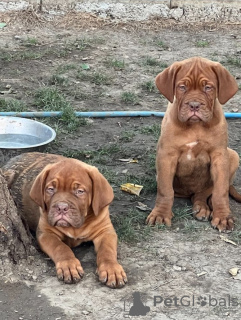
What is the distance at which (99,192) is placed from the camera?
513 cm

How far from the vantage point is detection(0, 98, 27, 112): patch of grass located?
8.54 m

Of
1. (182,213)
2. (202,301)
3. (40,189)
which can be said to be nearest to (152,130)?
(182,213)

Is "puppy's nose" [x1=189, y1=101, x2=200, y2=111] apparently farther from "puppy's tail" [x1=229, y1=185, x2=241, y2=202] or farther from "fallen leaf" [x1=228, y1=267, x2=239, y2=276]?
"fallen leaf" [x1=228, y1=267, x2=239, y2=276]

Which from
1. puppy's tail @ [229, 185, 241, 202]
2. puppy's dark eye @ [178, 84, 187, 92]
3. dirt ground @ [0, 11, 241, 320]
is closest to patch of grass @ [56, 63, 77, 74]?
dirt ground @ [0, 11, 241, 320]

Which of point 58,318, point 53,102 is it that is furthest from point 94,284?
point 53,102

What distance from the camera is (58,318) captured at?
447 cm

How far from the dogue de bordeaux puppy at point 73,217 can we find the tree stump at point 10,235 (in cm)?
15

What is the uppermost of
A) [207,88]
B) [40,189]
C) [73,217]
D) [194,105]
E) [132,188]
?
[207,88]

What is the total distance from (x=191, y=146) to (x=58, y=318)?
6.88 ft

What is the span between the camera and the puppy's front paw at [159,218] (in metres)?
5.90

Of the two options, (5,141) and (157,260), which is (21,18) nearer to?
(5,141)

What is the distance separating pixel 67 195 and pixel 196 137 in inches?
56.0

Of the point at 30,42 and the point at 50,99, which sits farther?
the point at 30,42

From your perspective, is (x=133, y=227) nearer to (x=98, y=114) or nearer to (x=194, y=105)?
(x=194, y=105)
